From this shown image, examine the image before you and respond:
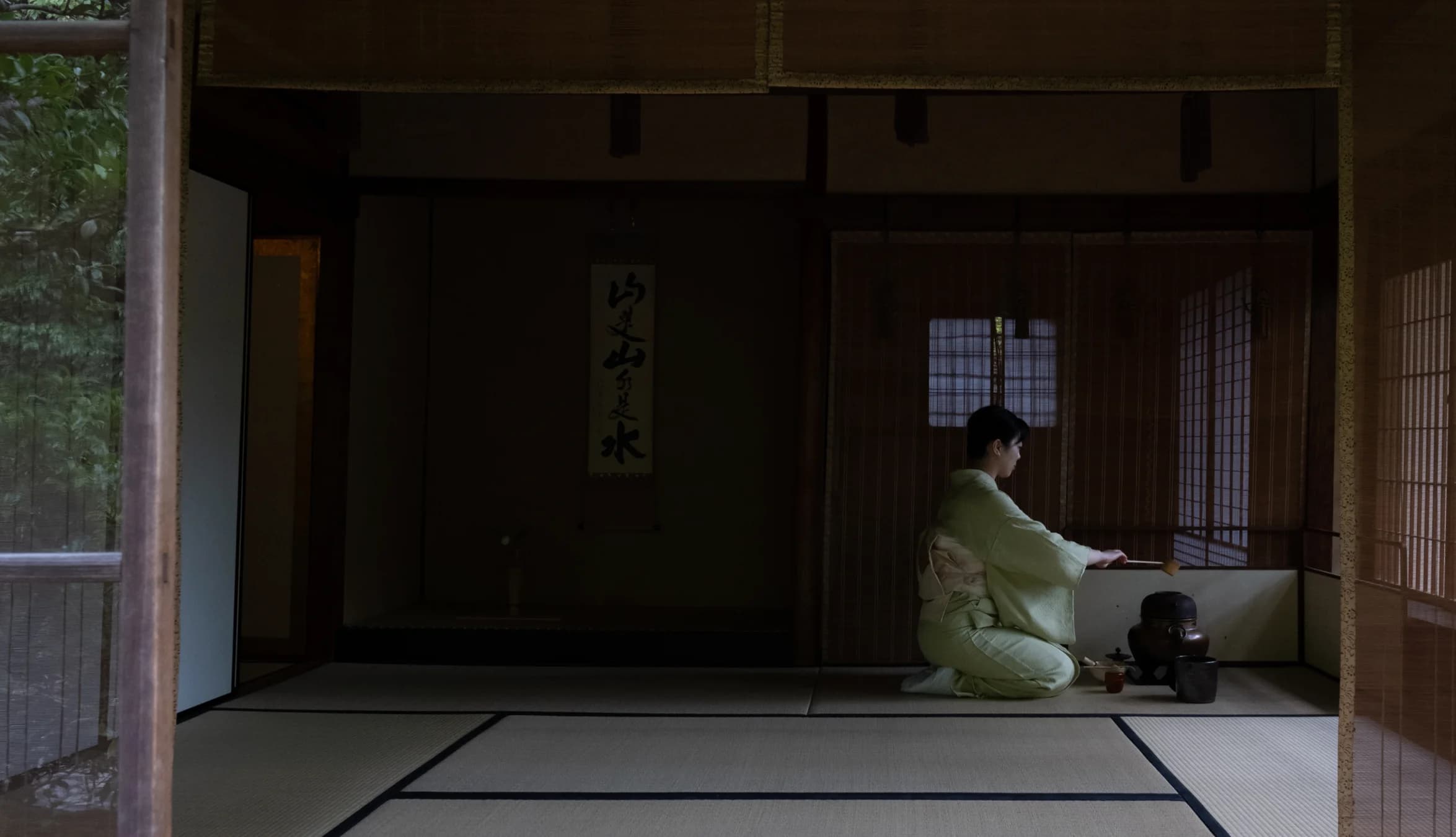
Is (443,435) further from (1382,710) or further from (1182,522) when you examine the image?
(1382,710)

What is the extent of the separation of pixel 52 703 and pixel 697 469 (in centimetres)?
440

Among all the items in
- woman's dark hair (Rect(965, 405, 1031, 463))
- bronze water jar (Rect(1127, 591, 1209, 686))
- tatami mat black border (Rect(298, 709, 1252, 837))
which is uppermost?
woman's dark hair (Rect(965, 405, 1031, 463))

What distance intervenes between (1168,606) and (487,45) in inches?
133

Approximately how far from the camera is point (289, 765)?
3252mm

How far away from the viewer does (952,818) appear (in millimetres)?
2746

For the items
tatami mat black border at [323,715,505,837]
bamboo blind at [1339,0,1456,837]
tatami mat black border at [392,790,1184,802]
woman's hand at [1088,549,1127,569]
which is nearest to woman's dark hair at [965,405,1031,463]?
woman's hand at [1088,549,1127,569]

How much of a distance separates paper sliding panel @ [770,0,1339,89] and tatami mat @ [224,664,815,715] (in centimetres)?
235

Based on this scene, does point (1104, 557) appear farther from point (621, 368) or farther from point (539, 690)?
point (621, 368)

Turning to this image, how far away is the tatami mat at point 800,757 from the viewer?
3.03 m

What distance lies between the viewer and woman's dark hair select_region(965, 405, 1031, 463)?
4.54 metres

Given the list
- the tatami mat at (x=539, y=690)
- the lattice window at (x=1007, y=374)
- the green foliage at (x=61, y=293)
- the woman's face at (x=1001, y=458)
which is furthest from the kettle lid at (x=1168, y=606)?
the green foliage at (x=61, y=293)

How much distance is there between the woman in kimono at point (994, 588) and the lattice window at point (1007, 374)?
1.39 feet

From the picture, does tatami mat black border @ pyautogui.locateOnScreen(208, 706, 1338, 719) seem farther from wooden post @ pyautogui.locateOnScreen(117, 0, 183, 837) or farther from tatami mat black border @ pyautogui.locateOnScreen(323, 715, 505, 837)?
wooden post @ pyautogui.locateOnScreen(117, 0, 183, 837)

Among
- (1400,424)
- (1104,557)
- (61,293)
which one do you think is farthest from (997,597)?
(61,293)
